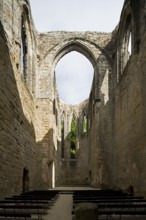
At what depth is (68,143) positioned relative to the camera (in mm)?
31312

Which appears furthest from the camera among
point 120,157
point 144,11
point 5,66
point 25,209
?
point 120,157

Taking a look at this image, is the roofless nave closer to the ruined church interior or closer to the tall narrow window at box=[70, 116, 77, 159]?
the ruined church interior

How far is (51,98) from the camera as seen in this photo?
57.8ft

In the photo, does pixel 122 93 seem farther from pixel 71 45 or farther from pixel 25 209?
pixel 25 209

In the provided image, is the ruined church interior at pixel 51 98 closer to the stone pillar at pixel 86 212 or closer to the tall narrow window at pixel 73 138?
Result: the stone pillar at pixel 86 212

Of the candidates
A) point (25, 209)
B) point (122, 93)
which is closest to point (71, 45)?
point (122, 93)

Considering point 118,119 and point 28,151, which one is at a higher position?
point 118,119

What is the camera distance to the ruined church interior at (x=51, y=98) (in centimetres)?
988

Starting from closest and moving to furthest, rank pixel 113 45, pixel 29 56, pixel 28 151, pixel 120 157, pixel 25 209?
1. pixel 25 209
2. pixel 28 151
3. pixel 120 157
4. pixel 29 56
5. pixel 113 45

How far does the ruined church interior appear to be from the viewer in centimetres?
988

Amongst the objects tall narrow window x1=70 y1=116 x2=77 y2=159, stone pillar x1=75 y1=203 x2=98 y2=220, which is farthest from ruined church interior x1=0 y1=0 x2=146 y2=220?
tall narrow window x1=70 y1=116 x2=77 y2=159

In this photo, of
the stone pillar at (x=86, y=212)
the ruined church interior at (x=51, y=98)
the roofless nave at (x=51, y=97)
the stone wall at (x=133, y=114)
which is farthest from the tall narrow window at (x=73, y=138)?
the stone pillar at (x=86, y=212)

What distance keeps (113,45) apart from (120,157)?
720cm

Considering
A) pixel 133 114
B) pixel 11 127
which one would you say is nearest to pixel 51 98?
pixel 133 114
